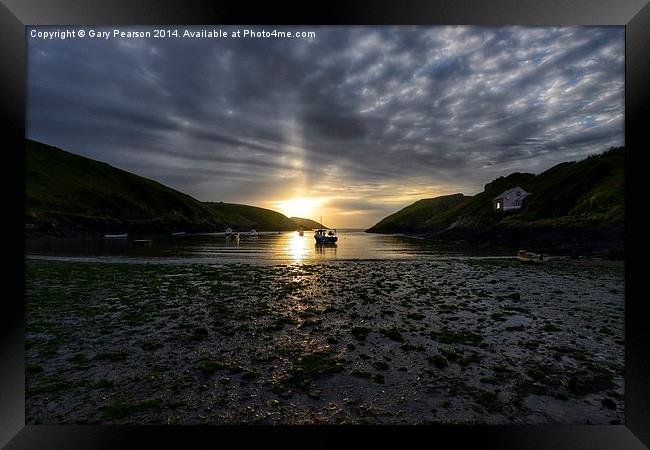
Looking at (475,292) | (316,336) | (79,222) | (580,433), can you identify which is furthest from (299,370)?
(79,222)

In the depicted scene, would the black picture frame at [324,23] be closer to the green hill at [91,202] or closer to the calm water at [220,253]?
the calm water at [220,253]

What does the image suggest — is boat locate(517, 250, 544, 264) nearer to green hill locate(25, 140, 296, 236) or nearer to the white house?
the white house

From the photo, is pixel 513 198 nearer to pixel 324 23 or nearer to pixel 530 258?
pixel 530 258

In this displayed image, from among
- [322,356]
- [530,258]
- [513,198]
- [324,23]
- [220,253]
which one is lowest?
[220,253]

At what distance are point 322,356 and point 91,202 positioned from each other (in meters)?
142

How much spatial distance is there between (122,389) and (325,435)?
5530 millimetres

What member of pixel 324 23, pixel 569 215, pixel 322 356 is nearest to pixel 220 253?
pixel 322 356

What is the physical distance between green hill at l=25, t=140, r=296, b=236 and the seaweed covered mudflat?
3649 inches

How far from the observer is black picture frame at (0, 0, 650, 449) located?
11.9 feet

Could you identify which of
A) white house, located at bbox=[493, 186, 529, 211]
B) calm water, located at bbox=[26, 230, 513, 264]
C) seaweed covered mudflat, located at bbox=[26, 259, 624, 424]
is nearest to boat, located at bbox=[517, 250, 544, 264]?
calm water, located at bbox=[26, 230, 513, 264]

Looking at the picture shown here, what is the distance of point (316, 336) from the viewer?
9.56 meters

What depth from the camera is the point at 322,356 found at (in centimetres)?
790

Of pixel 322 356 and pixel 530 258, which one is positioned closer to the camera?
pixel 322 356
